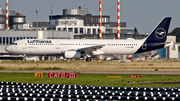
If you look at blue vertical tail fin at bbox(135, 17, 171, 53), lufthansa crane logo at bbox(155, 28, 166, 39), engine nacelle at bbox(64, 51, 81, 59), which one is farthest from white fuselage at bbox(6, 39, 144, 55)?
lufthansa crane logo at bbox(155, 28, 166, 39)

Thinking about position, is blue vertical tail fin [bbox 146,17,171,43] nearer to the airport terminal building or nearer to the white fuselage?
the white fuselage

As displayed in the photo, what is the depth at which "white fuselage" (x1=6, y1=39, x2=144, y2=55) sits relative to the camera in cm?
6556

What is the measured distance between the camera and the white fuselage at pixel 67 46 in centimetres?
6556

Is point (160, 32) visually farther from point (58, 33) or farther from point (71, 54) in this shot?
point (58, 33)

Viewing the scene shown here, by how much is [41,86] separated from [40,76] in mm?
12449

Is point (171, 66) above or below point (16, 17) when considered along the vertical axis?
below

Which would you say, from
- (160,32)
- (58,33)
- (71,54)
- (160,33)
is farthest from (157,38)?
(58,33)

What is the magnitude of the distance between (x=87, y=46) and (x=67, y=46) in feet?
13.7

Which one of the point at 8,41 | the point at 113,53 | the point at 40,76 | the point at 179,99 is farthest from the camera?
the point at 8,41

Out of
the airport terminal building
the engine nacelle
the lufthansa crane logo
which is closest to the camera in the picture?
the engine nacelle

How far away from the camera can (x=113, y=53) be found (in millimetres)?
69750

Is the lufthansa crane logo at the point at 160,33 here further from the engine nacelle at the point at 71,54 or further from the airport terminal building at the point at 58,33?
the airport terminal building at the point at 58,33

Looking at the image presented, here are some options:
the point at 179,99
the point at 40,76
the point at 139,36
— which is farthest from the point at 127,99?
the point at 139,36

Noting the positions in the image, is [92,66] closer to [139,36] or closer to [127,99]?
[127,99]
